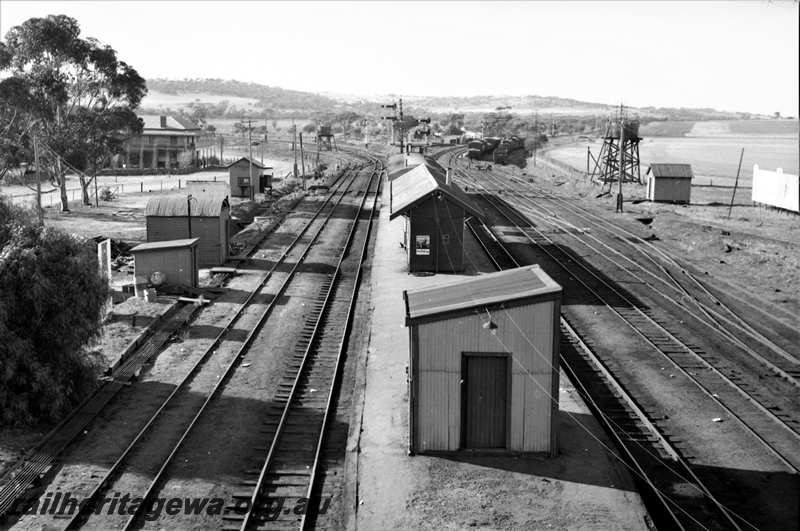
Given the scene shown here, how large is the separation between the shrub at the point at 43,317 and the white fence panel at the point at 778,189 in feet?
143

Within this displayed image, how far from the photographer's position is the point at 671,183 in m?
57.4

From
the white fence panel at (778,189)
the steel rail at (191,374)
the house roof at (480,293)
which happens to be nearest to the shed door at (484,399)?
the house roof at (480,293)

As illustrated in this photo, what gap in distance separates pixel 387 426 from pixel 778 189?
44323 millimetres

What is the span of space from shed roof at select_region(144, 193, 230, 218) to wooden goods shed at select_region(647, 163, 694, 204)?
1316 inches

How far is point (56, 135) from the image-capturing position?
56.8m

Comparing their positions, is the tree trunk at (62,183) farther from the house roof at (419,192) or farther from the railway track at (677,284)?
the railway track at (677,284)

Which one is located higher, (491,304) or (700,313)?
(491,304)

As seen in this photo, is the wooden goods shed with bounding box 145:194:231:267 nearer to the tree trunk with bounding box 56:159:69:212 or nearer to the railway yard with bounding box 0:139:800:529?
the railway yard with bounding box 0:139:800:529

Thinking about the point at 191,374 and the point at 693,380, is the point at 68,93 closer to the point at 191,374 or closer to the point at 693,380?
the point at 191,374

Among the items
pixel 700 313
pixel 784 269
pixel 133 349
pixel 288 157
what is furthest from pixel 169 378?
pixel 288 157

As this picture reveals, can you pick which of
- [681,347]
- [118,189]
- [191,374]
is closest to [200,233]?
[191,374]

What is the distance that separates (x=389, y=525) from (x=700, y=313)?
16.4m

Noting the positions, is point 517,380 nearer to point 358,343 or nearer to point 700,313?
point 358,343

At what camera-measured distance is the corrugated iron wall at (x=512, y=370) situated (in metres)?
14.5
